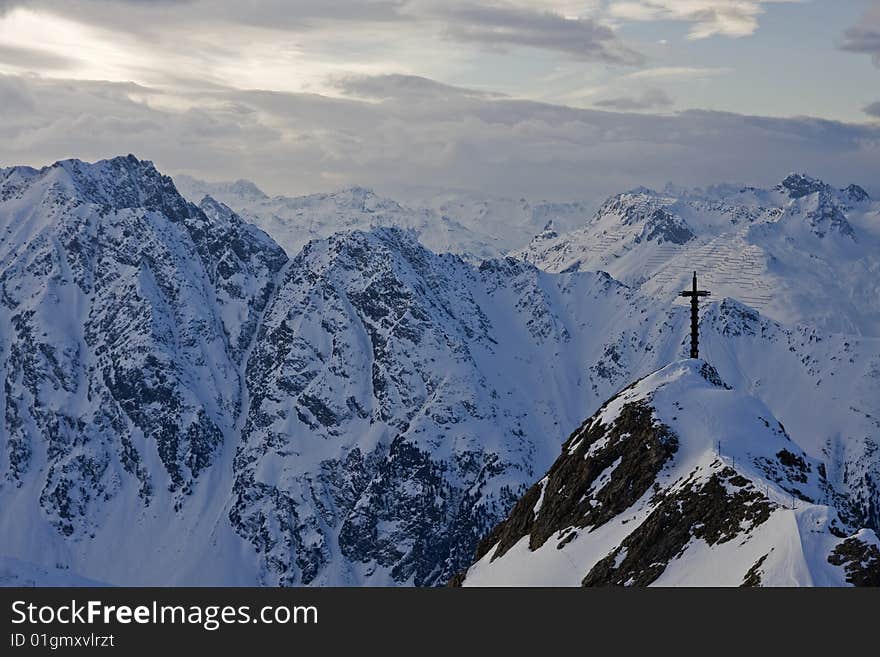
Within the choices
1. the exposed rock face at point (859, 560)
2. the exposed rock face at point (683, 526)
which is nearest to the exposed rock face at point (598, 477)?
the exposed rock face at point (683, 526)

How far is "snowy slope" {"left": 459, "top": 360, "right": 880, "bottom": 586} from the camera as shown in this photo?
2581 inches

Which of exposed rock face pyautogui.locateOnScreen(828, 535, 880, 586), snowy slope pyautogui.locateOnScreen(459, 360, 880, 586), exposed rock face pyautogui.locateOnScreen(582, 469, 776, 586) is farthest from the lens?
exposed rock face pyautogui.locateOnScreen(582, 469, 776, 586)

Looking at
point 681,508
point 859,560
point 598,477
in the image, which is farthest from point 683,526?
point 598,477

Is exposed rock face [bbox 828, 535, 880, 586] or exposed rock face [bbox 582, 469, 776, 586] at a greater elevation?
exposed rock face [bbox 828, 535, 880, 586]

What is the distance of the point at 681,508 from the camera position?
80.1 m

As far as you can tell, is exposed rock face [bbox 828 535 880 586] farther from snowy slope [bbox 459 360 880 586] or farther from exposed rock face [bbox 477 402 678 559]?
exposed rock face [bbox 477 402 678 559]

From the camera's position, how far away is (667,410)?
95.5m

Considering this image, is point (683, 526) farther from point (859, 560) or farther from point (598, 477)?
point (598, 477)

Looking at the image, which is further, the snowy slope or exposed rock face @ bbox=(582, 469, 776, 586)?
exposed rock face @ bbox=(582, 469, 776, 586)

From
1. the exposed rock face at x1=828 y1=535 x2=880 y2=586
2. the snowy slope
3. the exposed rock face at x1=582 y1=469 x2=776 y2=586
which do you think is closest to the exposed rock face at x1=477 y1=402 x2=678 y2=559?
the snowy slope

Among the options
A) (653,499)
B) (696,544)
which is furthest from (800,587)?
(653,499)

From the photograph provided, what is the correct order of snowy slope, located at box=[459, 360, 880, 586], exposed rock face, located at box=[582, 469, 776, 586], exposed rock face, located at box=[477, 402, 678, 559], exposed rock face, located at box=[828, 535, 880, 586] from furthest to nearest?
exposed rock face, located at box=[477, 402, 678, 559] < exposed rock face, located at box=[582, 469, 776, 586] < snowy slope, located at box=[459, 360, 880, 586] < exposed rock face, located at box=[828, 535, 880, 586]
